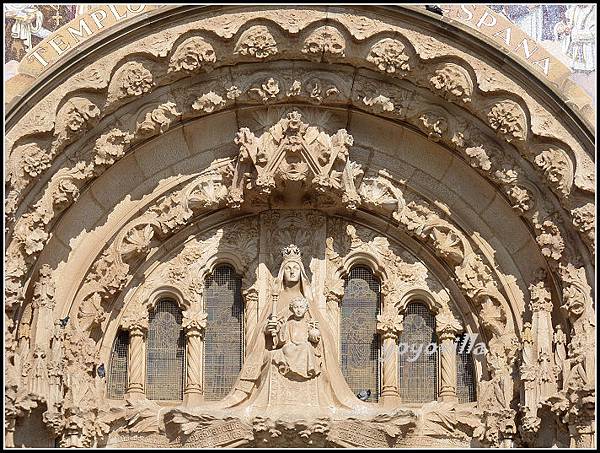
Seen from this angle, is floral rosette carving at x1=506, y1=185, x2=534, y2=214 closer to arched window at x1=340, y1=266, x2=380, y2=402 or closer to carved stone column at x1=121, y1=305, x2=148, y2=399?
arched window at x1=340, y1=266, x2=380, y2=402

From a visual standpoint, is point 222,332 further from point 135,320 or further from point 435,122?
point 435,122

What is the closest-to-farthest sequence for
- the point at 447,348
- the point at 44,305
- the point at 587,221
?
the point at 587,221, the point at 44,305, the point at 447,348

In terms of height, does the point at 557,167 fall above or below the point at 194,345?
above

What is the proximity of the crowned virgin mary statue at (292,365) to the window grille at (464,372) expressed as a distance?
94 centimetres

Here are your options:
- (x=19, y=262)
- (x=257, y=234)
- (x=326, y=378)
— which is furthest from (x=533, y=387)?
(x=19, y=262)

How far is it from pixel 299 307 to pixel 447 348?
1.50 meters

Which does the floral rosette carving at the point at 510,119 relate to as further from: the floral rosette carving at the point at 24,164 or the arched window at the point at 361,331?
the floral rosette carving at the point at 24,164

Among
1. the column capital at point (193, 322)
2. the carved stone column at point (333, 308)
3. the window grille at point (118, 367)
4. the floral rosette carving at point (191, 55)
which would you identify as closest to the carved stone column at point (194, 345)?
the column capital at point (193, 322)

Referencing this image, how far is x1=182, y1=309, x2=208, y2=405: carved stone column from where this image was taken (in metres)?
18.2

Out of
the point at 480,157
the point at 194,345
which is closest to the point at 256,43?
the point at 480,157

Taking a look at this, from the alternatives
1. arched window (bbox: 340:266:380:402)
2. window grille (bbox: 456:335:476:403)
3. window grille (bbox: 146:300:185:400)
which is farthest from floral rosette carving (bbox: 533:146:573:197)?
window grille (bbox: 146:300:185:400)

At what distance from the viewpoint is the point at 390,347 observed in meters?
18.3

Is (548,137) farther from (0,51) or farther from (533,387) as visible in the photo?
(0,51)

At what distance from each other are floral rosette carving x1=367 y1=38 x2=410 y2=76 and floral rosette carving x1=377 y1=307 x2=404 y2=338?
91.6 inches
